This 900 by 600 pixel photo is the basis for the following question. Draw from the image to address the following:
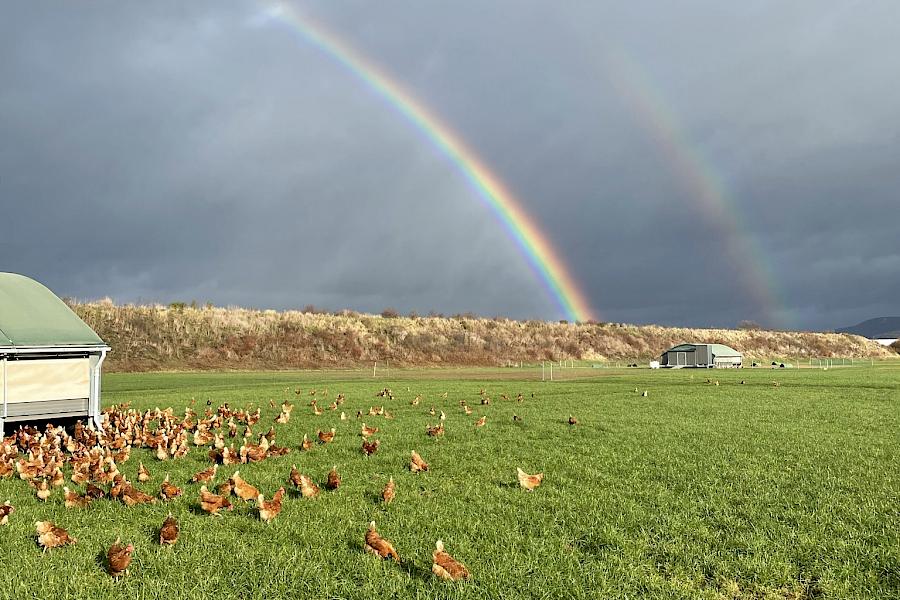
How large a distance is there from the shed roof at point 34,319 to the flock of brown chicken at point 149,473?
80.9 inches

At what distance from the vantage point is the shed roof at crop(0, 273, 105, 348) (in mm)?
13742

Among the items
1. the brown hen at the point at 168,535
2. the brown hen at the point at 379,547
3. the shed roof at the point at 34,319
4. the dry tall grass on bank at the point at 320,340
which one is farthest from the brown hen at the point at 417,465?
the dry tall grass on bank at the point at 320,340

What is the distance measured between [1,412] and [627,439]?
1373 centimetres

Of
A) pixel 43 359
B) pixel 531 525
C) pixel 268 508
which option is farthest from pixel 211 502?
pixel 43 359

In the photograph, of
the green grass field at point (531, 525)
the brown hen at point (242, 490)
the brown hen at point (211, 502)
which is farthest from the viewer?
the brown hen at point (242, 490)

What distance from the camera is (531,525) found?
22.7ft

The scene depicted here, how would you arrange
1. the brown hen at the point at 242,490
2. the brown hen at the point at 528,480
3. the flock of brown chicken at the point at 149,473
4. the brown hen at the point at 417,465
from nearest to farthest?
the flock of brown chicken at the point at 149,473
the brown hen at the point at 242,490
the brown hen at the point at 528,480
the brown hen at the point at 417,465

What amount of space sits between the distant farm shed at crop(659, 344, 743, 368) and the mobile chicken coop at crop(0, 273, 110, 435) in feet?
219

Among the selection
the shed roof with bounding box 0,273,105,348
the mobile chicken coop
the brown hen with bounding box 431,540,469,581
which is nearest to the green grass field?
the brown hen with bounding box 431,540,469,581

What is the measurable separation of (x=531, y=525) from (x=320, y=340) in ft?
221

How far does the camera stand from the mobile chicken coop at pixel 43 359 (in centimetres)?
1382

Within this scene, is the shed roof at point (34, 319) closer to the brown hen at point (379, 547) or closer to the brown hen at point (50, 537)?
the brown hen at point (50, 537)

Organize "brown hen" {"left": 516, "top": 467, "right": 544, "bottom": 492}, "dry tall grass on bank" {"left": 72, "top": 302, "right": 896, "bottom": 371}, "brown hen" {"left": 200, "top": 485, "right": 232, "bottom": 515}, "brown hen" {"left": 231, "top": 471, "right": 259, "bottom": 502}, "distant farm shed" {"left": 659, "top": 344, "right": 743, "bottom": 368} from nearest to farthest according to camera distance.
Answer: "brown hen" {"left": 200, "top": 485, "right": 232, "bottom": 515}, "brown hen" {"left": 231, "top": 471, "right": 259, "bottom": 502}, "brown hen" {"left": 516, "top": 467, "right": 544, "bottom": 492}, "dry tall grass on bank" {"left": 72, "top": 302, "right": 896, "bottom": 371}, "distant farm shed" {"left": 659, "top": 344, "right": 743, "bottom": 368}

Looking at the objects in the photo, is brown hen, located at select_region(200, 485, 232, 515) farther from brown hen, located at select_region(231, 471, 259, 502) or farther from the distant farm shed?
the distant farm shed
